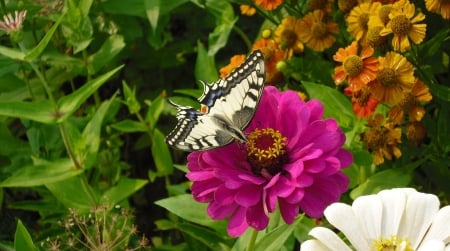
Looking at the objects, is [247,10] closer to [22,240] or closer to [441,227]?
[22,240]

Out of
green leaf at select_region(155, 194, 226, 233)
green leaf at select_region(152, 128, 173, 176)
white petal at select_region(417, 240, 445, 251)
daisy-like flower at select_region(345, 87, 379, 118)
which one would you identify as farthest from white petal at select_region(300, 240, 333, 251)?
green leaf at select_region(152, 128, 173, 176)

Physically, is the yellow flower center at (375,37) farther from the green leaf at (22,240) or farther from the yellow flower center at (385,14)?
the green leaf at (22,240)

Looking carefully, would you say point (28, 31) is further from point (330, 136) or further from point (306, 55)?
point (330, 136)

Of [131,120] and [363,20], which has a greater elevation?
[363,20]

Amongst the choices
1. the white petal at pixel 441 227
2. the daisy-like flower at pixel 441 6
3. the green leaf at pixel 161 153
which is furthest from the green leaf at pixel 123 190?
the white petal at pixel 441 227

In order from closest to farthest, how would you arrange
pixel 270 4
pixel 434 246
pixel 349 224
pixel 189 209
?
pixel 434 246 < pixel 349 224 < pixel 189 209 < pixel 270 4

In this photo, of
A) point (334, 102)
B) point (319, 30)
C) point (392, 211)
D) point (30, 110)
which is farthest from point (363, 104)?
point (30, 110)
